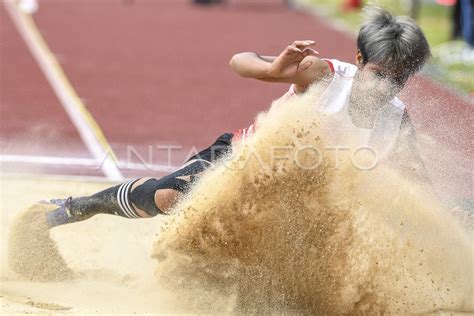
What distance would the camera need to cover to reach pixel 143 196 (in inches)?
177

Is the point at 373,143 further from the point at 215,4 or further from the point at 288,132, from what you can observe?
the point at 215,4

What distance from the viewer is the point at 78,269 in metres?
4.98

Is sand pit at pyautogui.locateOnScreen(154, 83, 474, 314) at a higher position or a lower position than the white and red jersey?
lower

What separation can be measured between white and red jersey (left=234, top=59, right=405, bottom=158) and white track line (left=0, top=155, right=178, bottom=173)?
10.2ft

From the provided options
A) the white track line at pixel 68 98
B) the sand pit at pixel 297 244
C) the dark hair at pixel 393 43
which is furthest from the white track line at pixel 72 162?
the dark hair at pixel 393 43

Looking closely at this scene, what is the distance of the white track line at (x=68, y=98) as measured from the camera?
7.63 meters

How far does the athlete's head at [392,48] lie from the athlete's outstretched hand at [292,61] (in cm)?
27

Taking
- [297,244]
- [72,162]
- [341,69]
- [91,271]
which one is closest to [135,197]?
[91,271]

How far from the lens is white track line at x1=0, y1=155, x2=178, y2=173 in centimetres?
726

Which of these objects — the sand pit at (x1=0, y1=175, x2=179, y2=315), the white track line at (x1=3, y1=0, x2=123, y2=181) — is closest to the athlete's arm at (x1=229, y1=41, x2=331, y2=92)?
the sand pit at (x1=0, y1=175, x2=179, y2=315)

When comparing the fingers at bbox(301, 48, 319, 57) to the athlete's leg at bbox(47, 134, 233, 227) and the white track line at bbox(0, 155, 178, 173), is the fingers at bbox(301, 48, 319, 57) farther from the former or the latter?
the white track line at bbox(0, 155, 178, 173)

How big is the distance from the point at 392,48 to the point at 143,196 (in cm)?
140

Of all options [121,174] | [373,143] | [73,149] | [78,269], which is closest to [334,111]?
[373,143]

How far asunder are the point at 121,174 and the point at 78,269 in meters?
2.19
